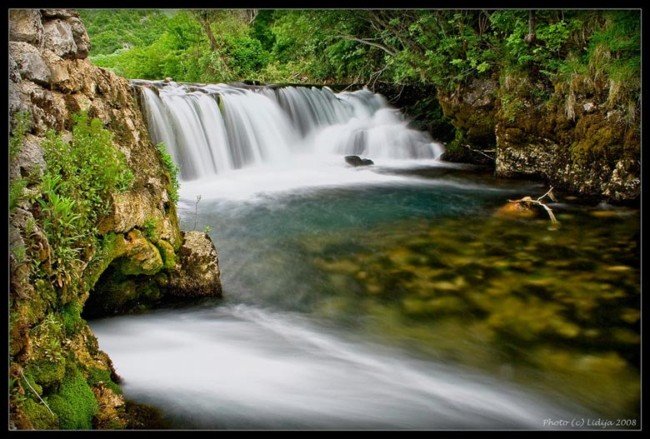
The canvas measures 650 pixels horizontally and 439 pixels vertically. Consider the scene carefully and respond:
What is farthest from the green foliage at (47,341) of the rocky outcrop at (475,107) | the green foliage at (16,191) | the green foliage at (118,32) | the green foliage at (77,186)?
the rocky outcrop at (475,107)

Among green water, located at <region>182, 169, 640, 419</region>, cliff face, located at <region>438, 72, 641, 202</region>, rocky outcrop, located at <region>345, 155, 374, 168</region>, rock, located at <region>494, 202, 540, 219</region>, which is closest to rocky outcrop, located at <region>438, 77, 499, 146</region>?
cliff face, located at <region>438, 72, 641, 202</region>

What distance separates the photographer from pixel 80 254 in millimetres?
3254

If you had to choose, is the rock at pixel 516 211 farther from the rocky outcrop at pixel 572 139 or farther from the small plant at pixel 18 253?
the small plant at pixel 18 253

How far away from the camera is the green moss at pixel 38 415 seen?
7.06 feet

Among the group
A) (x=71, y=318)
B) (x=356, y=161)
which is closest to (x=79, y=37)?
(x=71, y=318)

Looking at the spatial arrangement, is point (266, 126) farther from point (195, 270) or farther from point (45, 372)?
point (45, 372)

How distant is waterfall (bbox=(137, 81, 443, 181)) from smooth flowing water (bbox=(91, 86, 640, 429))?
0.69 meters

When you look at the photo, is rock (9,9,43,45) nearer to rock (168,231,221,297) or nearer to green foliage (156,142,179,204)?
green foliage (156,142,179,204)

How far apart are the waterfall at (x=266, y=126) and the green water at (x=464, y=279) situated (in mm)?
1864

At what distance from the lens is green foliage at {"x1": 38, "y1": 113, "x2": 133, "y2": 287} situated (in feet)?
9.39

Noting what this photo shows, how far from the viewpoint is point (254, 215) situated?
26.3 ft
